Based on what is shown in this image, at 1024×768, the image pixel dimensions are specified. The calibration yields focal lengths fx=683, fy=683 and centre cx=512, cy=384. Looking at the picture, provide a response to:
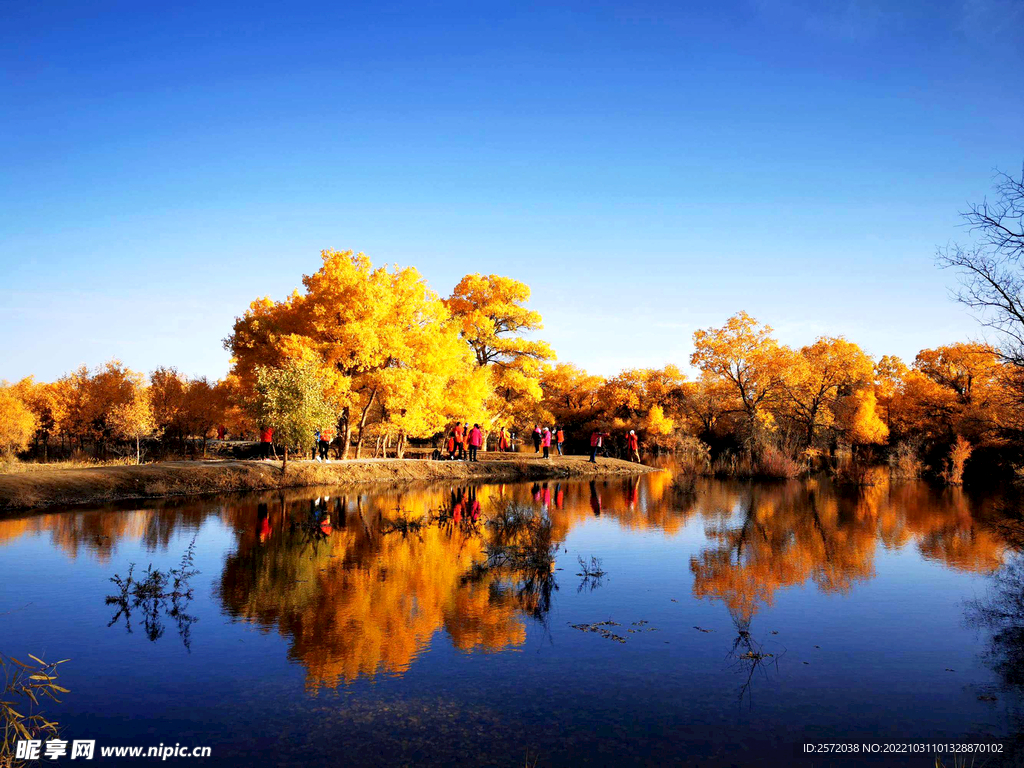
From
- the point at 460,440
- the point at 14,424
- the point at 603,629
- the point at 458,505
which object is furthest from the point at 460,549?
the point at 14,424

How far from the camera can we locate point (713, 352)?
47.3 meters

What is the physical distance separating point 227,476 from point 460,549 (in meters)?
15.7

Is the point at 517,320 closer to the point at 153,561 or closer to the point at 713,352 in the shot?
the point at 713,352

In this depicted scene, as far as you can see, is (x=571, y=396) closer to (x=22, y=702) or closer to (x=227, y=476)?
(x=227, y=476)

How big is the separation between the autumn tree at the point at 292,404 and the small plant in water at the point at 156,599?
13.3 meters

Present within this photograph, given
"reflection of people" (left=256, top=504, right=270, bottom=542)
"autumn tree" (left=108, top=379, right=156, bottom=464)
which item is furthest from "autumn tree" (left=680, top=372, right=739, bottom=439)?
"autumn tree" (left=108, top=379, right=156, bottom=464)

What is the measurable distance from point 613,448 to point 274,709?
50.9m

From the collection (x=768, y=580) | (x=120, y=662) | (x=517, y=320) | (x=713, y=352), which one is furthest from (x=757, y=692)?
(x=713, y=352)

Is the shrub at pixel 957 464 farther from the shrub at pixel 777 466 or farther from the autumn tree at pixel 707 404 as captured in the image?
the autumn tree at pixel 707 404

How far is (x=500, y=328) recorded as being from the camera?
45219 millimetres

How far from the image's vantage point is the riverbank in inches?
856

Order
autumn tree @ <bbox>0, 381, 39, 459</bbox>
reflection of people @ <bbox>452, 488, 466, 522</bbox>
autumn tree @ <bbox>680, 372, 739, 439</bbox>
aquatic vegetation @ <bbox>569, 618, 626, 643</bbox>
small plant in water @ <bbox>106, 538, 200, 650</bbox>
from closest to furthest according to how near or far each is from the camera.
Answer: aquatic vegetation @ <bbox>569, 618, 626, 643</bbox> < small plant in water @ <bbox>106, 538, 200, 650</bbox> < reflection of people @ <bbox>452, 488, 466, 522</bbox> < autumn tree @ <bbox>0, 381, 39, 459</bbox> < autumn tree @ <bbox>680, 372, 739, 439</bbox>

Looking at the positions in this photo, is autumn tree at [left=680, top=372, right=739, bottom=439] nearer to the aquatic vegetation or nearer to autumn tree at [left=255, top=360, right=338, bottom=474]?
autumn tree at [left=255, top=360, right=338, bottom=474]

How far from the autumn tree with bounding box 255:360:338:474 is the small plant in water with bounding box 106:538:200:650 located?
13.3 metres
